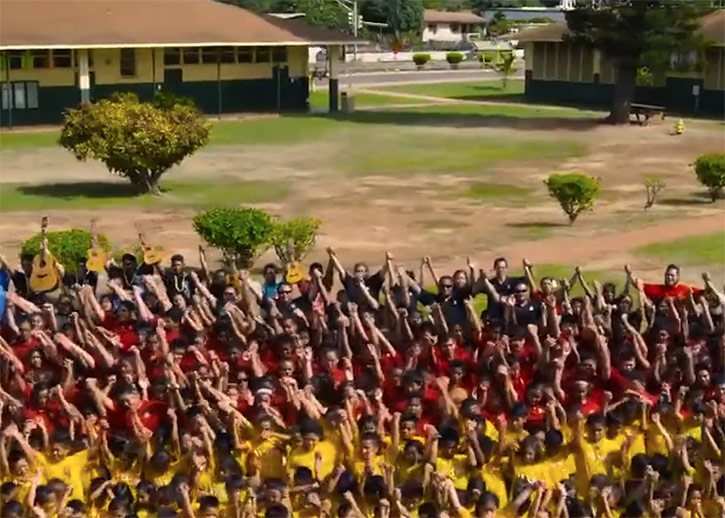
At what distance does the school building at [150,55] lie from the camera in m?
36.3

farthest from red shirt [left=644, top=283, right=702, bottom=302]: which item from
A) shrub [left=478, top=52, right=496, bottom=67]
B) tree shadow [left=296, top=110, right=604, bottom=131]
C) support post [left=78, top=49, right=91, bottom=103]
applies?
shrub [left=478, top=52, right=496, bottom=67]

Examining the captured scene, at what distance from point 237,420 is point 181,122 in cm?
1526

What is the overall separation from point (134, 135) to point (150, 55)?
17.7m

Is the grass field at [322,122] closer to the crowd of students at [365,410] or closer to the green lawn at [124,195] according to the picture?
the green lawn at [124,195]

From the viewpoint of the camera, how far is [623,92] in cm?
3681

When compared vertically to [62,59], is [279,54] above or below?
above

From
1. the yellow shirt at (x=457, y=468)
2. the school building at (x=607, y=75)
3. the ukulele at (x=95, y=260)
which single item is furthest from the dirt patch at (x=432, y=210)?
the school building at (x=607, y=75)

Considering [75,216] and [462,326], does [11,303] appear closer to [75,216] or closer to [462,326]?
[462,326]

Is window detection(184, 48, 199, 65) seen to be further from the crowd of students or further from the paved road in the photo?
the crowd of students

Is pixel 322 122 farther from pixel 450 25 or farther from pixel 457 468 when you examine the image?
pixel 450 25

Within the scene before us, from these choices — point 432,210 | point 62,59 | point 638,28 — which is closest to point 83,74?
point 62,59

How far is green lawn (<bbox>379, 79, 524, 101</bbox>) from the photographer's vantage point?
1889 inches

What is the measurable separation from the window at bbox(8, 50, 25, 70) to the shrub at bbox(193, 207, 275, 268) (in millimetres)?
22532

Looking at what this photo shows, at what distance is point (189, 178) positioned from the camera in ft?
83.1
